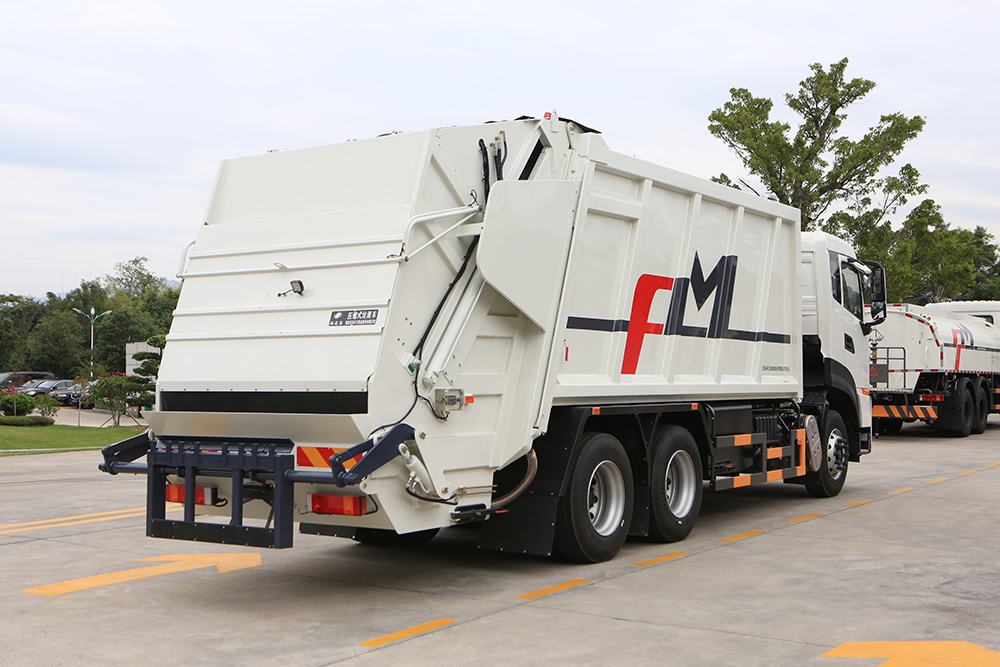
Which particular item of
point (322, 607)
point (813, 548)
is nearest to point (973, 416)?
point (813, 548)

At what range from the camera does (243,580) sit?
25.6ft

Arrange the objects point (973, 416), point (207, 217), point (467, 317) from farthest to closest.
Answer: point (973, 416) → point (207, 217) → point (467, 317)

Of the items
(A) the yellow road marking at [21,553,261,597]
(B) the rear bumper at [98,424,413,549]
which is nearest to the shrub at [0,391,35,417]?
(A) the yellow road marking at [21,553,261,597]

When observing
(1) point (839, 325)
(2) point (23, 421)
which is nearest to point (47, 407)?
(2) point (23, 421)

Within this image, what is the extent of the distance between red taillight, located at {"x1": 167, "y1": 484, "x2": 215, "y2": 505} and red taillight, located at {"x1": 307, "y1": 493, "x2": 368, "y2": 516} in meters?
0.83

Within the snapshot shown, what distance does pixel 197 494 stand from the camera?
23.2 ft

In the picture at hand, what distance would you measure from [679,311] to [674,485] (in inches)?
64.2

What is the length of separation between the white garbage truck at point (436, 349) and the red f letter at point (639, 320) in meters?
0.02

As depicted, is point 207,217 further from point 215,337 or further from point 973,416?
point 973,416

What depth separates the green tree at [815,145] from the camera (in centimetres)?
2888

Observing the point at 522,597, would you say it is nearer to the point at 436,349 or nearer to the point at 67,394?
the point at 436,349

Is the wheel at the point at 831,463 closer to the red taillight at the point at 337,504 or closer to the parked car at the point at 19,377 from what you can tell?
the red taillight at the point at 337,504

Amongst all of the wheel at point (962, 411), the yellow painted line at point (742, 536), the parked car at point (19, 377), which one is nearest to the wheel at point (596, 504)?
the yellow painted line at point (742, 536)

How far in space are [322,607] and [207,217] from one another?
3107 mm
